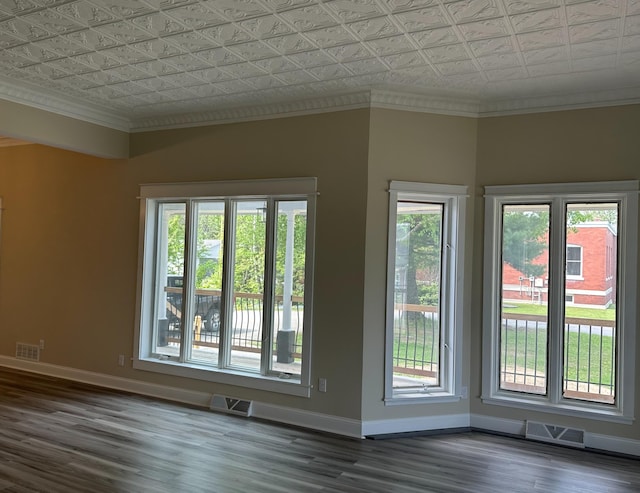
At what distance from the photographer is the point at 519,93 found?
4293mm

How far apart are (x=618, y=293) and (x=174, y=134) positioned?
4568 mm

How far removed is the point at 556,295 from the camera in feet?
14.3

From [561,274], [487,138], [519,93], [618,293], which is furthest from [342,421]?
[519,93]

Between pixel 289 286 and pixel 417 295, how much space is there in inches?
48.4

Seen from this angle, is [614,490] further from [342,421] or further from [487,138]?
[487,138]

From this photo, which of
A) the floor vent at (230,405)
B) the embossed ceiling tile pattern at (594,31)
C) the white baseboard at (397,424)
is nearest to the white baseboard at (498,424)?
the white baseboard at (397,424)

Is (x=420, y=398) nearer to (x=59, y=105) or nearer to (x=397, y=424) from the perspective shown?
(x=397, y=424)

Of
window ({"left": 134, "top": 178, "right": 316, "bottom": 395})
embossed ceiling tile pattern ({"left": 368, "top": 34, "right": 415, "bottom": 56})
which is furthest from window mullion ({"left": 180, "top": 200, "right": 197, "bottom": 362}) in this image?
embossed ceiling tile pattern ({"left": 368, "top": 34, "right": 415, "bottom": 56})

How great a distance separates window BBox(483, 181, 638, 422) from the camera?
411 centimetres

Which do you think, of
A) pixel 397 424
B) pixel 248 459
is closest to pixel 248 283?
pixel 248 459

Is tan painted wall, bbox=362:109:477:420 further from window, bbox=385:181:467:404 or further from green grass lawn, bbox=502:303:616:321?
green grass lawn, bbox=502:303:616:321

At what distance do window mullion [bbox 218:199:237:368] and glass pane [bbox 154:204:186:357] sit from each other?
62 centimetres

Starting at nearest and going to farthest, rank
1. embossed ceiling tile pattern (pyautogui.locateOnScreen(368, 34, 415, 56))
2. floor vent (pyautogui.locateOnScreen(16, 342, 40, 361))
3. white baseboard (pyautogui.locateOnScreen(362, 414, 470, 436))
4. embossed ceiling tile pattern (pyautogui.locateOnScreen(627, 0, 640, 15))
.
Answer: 1. embossed ceiling tile pattern (pyautogui.locateOnScreen(627, 0, 640, 15))
2. embossed ceiling tile pattern (pyautogui.locateOnScreen(368, 34, 415, 56))
3. white baseboard (pyautogui.locateOnScreen(362, 414, 470, 436))
4. floor vent (pyautogui.locateOnScreen(16, 342, 40, 361))

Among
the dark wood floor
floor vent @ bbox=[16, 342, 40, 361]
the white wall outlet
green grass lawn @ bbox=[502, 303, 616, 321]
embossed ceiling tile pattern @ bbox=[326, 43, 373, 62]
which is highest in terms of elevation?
embossed ceiling tile pattern @ bbox=[326, 43, 373, 62]
